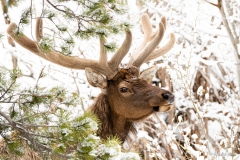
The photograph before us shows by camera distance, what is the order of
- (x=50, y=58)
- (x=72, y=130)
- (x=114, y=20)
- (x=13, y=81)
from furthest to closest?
(x=50, y=58) → (x=114, y=20) → (x=13, y=81) → (x=72, y=130)

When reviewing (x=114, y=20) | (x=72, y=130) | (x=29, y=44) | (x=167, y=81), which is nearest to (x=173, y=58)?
(x=167, y=81)

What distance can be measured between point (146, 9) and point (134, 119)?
403cm

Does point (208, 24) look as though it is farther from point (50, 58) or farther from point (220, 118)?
point (50, 58)

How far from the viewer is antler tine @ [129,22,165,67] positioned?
175 inches

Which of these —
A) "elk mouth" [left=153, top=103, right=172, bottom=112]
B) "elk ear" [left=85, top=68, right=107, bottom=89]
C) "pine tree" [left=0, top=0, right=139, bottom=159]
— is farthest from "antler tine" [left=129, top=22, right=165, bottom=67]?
"pine tree" [left=0, top=0, right=139, bottom=159]

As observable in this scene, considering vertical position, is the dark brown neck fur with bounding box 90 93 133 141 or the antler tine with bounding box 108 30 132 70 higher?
the antler tine with bounding box 108 30 132 70

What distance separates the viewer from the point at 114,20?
8.68ft

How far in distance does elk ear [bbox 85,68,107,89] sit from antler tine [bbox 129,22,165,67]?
0.46 metres

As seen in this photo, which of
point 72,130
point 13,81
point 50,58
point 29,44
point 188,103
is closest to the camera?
point 72,130

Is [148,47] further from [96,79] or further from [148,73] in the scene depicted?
[96,79]

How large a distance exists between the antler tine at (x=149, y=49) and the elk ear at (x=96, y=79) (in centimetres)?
46

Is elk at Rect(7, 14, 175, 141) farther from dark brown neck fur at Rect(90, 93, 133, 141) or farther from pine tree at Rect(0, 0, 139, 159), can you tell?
pine tree at Rect(0, 0, 139, 159)

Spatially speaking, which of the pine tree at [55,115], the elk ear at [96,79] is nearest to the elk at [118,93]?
the elk ear at [96,79]

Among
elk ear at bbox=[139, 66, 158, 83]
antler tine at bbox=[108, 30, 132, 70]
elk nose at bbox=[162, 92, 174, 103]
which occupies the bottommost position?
elk nose at bbox=[162, 92, 174, 103]
